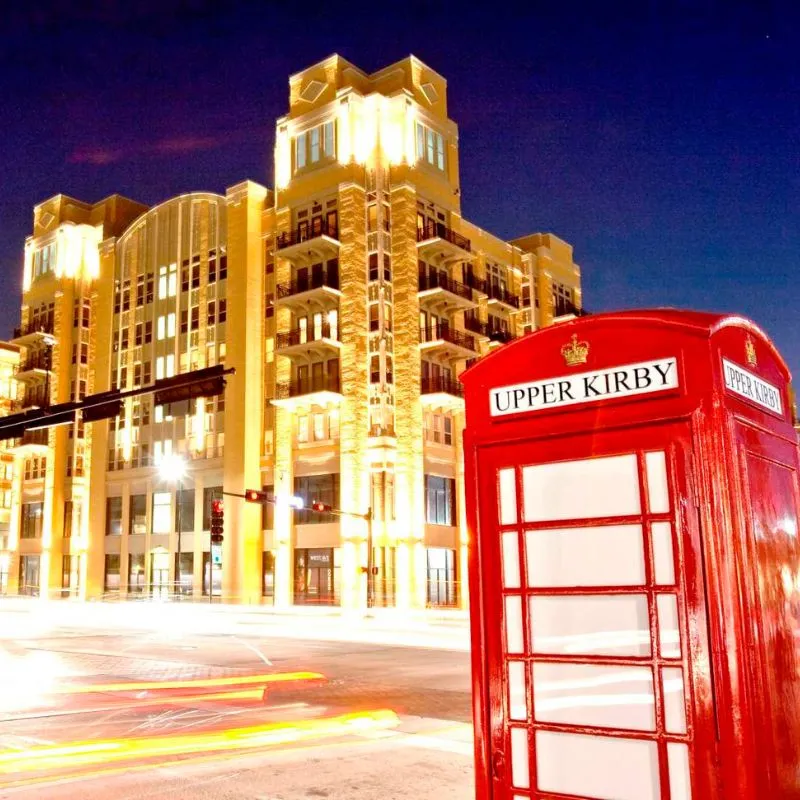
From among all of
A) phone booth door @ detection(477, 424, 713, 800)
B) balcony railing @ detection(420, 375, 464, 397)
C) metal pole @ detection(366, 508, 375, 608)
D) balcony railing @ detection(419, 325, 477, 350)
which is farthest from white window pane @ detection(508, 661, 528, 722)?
balcony railing @ detection(419, 325, 477, 350)

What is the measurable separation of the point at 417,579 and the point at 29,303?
40570mm

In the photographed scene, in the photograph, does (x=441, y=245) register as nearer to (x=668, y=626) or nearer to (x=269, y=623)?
(x=269, y=623)

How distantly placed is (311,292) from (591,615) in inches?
1730

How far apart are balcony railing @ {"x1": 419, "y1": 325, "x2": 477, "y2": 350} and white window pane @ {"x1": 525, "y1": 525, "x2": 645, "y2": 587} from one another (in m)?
42.9

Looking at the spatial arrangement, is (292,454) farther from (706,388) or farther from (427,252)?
(706,388)

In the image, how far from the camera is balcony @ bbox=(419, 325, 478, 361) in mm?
46844

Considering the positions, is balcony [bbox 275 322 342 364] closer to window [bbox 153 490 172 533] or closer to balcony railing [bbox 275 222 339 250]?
balcony railing [bbox 275 222 339 250]

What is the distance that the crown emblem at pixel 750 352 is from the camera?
12.9 feet

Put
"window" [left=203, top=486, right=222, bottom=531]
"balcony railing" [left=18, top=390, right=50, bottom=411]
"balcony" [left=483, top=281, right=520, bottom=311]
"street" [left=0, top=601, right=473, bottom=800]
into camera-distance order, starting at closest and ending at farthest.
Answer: "street" [left=0, top=601, right=473, bottom=800] → "window" [left=203, top=486, right=222, bottom=531] → "balcony" [left=483, top=281, right=520, bottom=311] → "balcony railing" [left=18, top=390, right=50, bottom=411]

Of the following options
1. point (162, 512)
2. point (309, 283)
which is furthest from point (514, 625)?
point (162, 512)

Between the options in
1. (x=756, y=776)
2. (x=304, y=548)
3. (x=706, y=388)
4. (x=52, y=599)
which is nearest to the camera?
(x=756, y=776)

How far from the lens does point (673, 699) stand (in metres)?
3.47

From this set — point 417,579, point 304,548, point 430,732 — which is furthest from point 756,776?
point 304,548

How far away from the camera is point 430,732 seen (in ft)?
31.1
